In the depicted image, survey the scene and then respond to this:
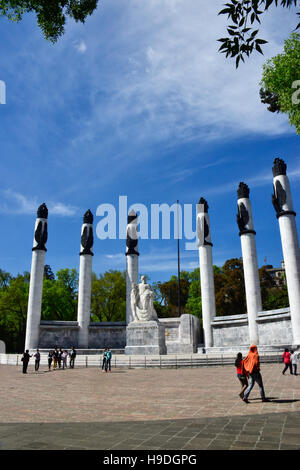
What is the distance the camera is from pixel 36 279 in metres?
35.5

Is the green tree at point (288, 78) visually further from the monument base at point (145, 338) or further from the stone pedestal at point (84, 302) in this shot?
the stone pedestal at point (84, 302)

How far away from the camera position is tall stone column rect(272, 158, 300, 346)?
2666 centimetres

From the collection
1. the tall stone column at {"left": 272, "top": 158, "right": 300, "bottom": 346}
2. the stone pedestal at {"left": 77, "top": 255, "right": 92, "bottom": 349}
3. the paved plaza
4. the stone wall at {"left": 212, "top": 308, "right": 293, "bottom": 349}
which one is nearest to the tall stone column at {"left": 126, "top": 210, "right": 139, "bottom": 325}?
the stone pedestal at {"left": 77, "top": 255, "right": 92, "bottom": 349}

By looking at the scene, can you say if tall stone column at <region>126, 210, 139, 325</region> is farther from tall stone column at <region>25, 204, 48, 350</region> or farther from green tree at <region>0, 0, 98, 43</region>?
green tree at <region>0, 0, 98, 43</region>

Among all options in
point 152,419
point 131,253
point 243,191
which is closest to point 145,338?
point 131,253

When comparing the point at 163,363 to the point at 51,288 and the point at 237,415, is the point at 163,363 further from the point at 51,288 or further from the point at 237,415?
the point at 51,288

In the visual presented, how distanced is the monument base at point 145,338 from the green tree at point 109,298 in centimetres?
2358

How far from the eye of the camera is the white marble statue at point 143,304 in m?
27.2

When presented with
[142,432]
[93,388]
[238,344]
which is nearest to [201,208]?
[238,344]

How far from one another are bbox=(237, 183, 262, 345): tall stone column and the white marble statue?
9.99 metres

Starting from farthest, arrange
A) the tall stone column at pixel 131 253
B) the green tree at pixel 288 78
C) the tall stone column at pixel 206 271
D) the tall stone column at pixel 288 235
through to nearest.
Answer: the tall stone column at pixel 131 253, the tall stone column at pixel 206 271, the tall stone column at pixel 288 235, the green tree at pixel 288 78

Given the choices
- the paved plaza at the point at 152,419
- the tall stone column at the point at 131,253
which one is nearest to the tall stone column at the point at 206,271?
the tall stone column at the point at 131,253

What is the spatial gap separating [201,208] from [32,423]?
33440mm

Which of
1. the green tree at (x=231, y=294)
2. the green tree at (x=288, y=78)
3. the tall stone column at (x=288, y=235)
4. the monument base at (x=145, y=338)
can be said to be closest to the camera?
the green tree at (x=288, y=78)
